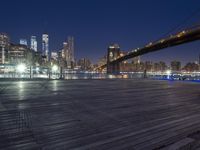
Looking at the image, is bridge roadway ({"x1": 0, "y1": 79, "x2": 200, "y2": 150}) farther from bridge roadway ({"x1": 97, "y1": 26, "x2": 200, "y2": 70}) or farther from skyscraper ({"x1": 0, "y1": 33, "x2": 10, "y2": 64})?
skyscraper ({"x1": 0, "y1": 33, "x2": 10, "y2": 64})

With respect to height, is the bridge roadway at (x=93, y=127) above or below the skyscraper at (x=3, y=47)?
below

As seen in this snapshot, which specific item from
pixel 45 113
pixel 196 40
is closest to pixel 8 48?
Result: pixel 196 40

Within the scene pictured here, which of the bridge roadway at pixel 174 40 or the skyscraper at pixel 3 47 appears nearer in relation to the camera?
the bridge roadway at pixel 174 40

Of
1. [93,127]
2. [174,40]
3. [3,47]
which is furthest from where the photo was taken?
[3,47]

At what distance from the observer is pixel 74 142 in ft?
10.2

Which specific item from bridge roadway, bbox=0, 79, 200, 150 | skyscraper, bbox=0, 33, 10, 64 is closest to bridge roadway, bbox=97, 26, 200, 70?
bridge roadway, bbox=0, 79, 200, 150

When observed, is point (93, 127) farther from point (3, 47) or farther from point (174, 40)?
point (3, 47)

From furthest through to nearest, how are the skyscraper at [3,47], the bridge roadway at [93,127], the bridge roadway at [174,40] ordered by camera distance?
the skyscraper at [3,47]
the bridge roadway at [174,40]
the bridge roadway at [93,127]

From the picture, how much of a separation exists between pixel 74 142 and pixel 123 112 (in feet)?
7.19

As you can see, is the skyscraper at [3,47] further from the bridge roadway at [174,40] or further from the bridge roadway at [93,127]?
the bridge roadway at [93,127]

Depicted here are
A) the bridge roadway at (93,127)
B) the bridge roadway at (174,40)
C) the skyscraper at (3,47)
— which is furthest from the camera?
the skyscraper at (3,47)

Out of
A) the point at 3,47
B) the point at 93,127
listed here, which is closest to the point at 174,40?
the point at 93,127

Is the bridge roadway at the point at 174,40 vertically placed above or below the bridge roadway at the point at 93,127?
above

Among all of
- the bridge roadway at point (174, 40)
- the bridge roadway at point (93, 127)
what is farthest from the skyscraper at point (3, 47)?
the bridge roadway at point (93, 127)
